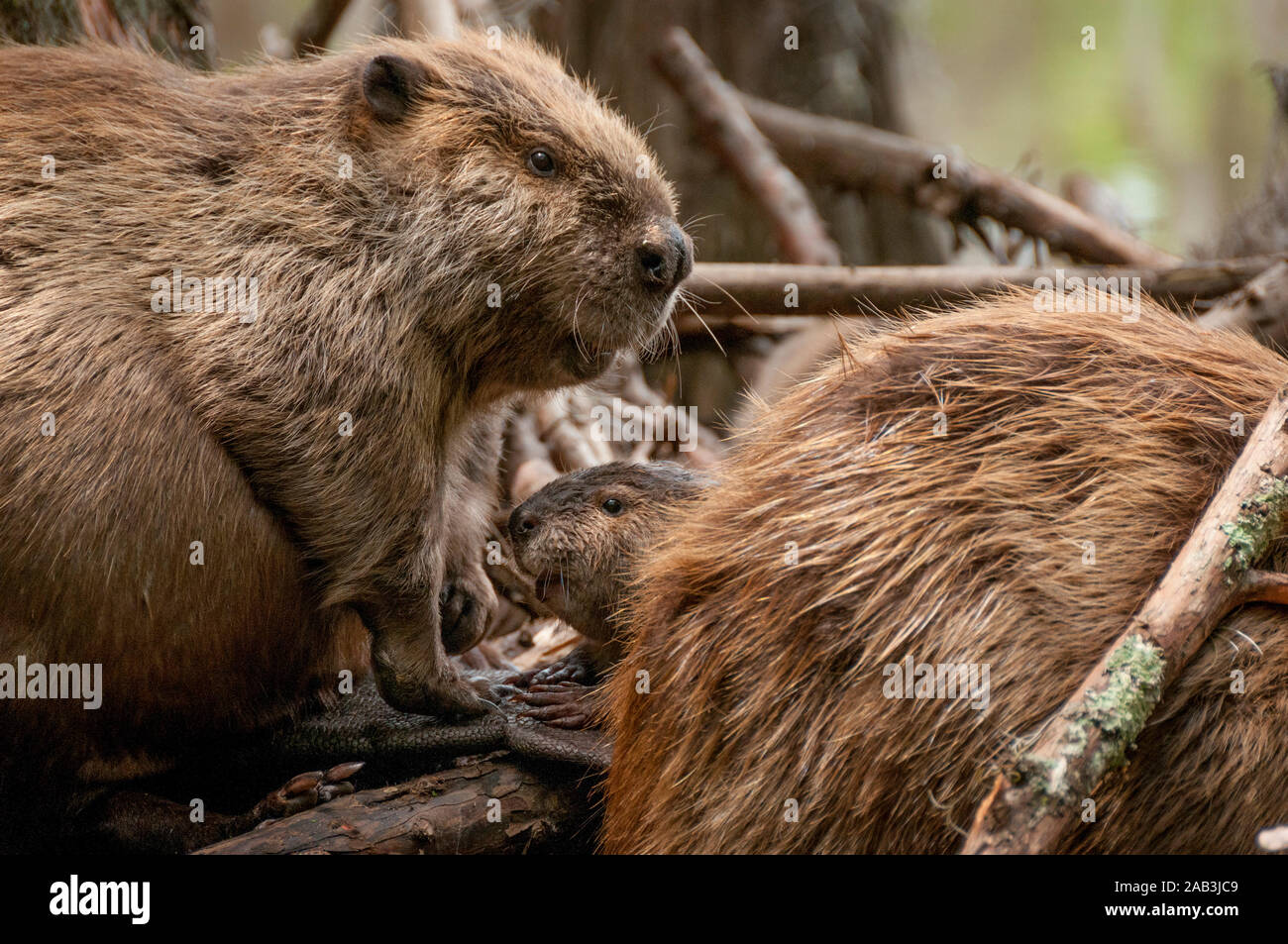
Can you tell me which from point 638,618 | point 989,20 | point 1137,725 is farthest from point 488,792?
point 989,20

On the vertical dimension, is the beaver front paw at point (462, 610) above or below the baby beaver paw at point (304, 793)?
above

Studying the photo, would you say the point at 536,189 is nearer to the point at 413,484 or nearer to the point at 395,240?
the point at 395,240

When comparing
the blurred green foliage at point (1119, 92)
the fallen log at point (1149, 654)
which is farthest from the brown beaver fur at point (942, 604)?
the blurred green foliage at point (1119, 92)

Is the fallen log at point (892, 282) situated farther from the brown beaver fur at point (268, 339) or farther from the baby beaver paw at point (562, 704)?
the baby beaver paw at point (562, 704)

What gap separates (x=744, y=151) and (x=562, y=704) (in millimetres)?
3721

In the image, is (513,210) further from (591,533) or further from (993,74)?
(993,74)

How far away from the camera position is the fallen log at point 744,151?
587cm

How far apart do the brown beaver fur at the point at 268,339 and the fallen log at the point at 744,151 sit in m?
2.49

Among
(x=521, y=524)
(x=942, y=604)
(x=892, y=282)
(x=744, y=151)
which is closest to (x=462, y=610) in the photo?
(x=521, y=524)

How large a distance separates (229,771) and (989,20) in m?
8.88

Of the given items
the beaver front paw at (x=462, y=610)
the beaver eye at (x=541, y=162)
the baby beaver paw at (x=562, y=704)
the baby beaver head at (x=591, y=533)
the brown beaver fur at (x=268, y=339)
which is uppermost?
the beaver eye at (x=541, y=162)

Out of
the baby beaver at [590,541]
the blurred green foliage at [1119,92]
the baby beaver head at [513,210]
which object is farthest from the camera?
the blurred green foliage at [1119,92]

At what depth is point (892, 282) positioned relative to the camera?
505cm

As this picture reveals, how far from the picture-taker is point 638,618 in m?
2.98
